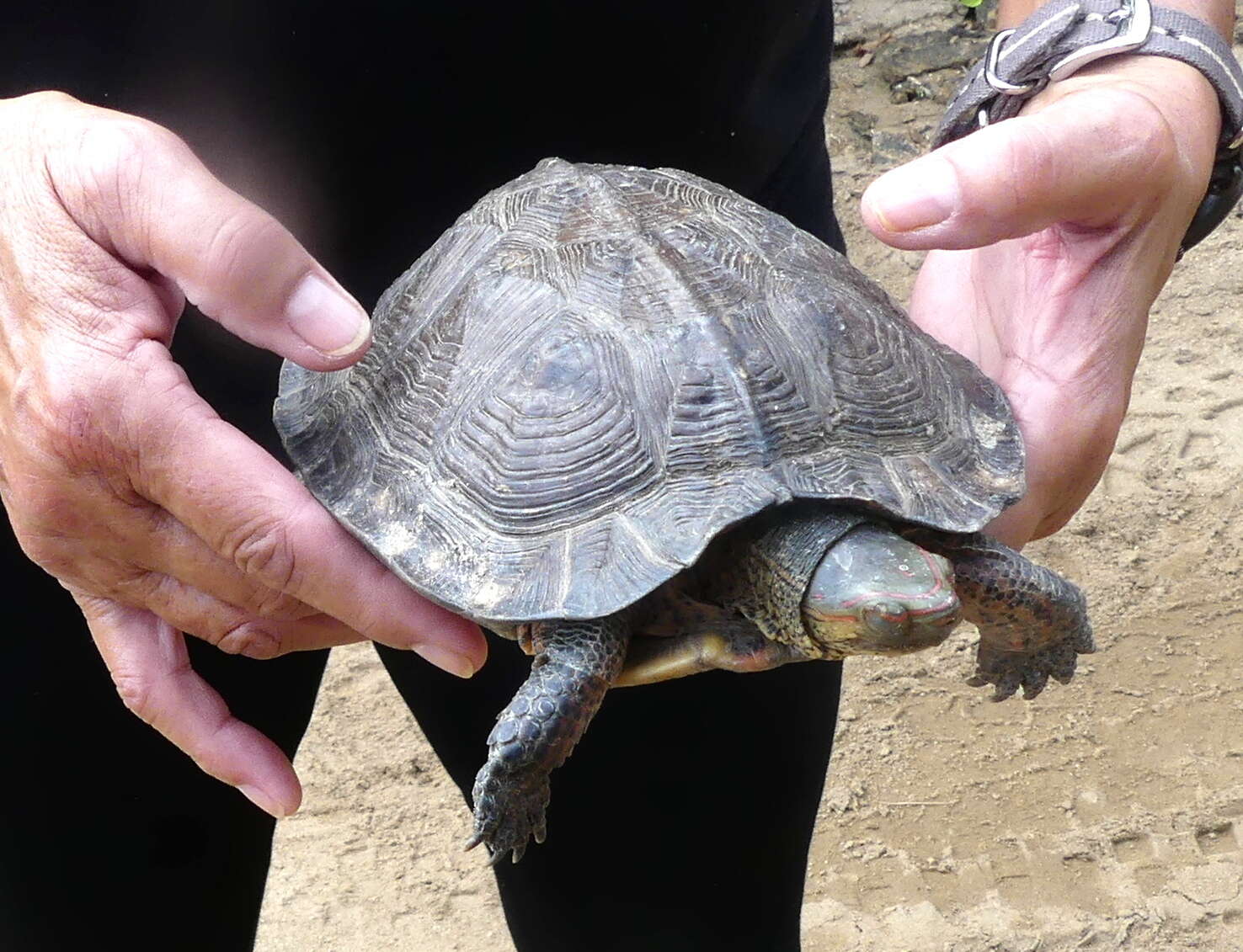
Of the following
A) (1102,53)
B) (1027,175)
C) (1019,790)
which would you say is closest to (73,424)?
(1027,175)

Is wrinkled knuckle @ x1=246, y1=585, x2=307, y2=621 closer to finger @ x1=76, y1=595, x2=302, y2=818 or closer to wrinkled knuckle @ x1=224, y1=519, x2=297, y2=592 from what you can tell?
wrinkled knuckle @ x1=224, y1=519, x2=297, y2=592

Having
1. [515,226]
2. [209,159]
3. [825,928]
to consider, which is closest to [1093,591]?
[825,928]

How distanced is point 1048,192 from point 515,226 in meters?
0.62

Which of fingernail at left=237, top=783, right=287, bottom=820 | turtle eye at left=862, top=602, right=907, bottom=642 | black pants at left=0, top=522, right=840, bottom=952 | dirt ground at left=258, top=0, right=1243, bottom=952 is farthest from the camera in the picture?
dirt ground at left=258, top=0, right=1243, bottom=952

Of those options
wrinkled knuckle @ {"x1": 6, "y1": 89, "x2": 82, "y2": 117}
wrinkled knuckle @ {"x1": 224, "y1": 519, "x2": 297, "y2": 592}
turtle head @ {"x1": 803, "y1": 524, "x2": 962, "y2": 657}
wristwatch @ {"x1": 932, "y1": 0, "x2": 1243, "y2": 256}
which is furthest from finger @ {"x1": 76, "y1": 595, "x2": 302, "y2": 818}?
wristwatch @ {"x1": 932, "y1": 0, "x2": 1243, "y2": 256}

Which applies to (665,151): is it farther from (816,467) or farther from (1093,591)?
(1093,591)

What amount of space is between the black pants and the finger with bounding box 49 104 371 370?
0.60 m

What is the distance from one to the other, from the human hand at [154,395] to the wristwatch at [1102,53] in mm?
920

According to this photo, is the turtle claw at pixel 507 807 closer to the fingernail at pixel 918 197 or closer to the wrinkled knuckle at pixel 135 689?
the wrinkled knuckle at pixel 135 689

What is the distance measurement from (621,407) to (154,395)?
495 millimetres

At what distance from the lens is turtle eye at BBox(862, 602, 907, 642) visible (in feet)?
4.43

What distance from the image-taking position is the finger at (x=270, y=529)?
1.33 metres

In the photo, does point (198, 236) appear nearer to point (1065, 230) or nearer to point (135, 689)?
point (135, 689)

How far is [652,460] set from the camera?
4.76 feet
